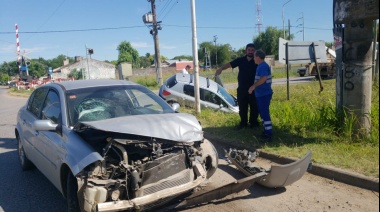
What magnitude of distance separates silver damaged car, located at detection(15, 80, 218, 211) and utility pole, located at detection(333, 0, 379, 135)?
2.91 meters

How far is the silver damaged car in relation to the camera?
10.5 ft

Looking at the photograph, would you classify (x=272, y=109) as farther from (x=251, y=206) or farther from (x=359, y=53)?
(x=251, y=206)

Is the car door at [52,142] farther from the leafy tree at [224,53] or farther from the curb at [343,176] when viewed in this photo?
the leafy tree at [224,53]

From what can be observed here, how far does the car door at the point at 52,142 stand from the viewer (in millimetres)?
3822

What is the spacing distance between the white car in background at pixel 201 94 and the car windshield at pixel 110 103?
539 centimetres

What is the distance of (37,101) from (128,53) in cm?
9889

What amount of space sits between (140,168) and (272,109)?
5.44 m

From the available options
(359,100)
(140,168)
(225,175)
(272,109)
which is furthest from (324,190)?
(272,109)

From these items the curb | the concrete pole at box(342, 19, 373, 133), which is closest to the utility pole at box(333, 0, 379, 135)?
the concrete pole at box(342, 19, 373, 133)

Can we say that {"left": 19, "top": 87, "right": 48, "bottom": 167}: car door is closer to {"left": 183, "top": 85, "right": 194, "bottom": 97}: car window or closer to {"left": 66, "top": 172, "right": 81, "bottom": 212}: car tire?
{"left": 66, "top": 172, "right": 81, "bottom": 212}: car tire

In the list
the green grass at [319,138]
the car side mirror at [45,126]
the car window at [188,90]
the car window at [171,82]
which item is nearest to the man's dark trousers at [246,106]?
the green grass at [319,138]

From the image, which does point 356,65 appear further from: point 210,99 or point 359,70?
point 210,99

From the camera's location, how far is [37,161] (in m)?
4.70

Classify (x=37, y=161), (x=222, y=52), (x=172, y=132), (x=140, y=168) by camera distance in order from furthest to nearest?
(x=222, y=52)
(x=37, y=161)
(x=172, y=132)
(x=140, y=168)
